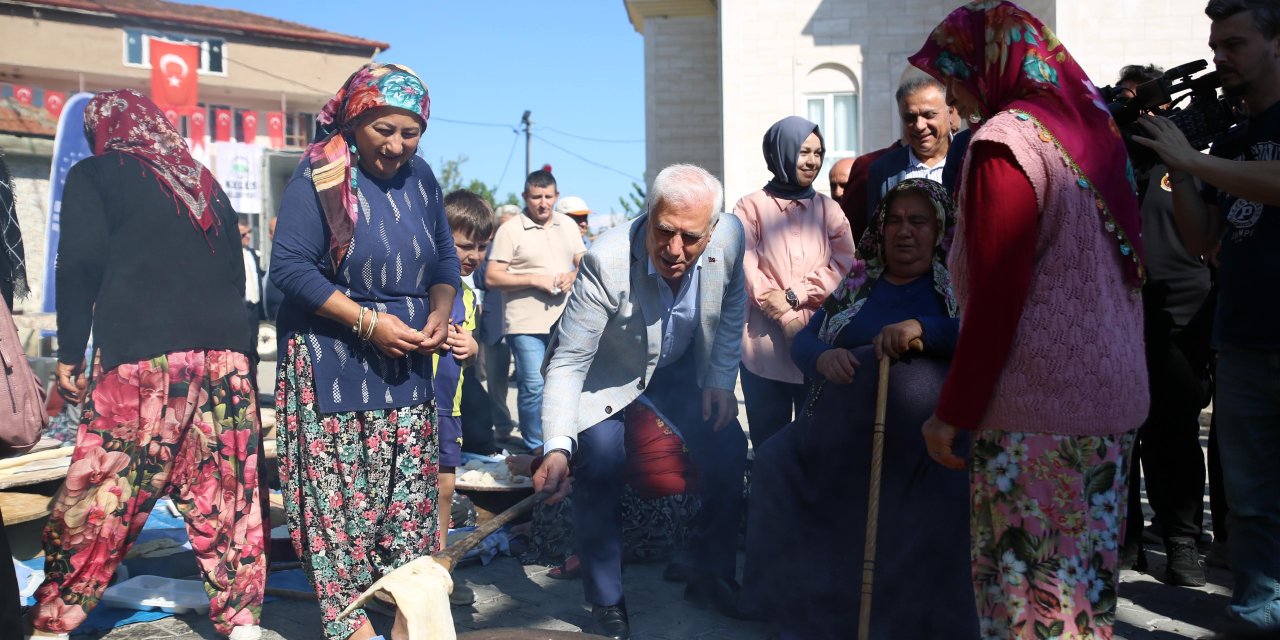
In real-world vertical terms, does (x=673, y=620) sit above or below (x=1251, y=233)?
below

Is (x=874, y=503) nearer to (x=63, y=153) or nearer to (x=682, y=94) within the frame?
(x=63, y=153)

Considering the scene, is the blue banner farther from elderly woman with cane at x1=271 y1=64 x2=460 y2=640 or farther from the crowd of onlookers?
elderly woman with cane at x1=271 y1=64 x2=460 y2=640

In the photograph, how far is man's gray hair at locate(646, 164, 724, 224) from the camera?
3.85 m

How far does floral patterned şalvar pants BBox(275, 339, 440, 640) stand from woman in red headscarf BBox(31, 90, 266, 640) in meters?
0.47

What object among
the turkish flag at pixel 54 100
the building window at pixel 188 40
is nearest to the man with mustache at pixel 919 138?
the turkish flag at pixel 54 100

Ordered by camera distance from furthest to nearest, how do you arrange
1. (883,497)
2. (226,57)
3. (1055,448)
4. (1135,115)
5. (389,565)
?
1. (226,57)
2. (389,565)
3. (883,497)
4. (1135,115)
5. (1055,448)

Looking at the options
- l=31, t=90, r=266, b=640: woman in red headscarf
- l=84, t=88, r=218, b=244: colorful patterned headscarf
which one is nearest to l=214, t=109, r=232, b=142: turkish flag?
l=84, t=88, r=218, b=244: colorful patterned headscarf

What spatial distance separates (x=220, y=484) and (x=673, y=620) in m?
1.90

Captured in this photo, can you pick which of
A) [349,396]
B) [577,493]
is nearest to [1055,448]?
[577,493]

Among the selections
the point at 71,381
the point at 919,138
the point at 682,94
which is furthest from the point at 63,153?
the point at 682,94

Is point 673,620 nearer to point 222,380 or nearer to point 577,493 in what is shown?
point 577,493

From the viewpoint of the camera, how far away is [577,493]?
4184 millimetres

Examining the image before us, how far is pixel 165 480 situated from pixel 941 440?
300 cm

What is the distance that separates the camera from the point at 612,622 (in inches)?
160
